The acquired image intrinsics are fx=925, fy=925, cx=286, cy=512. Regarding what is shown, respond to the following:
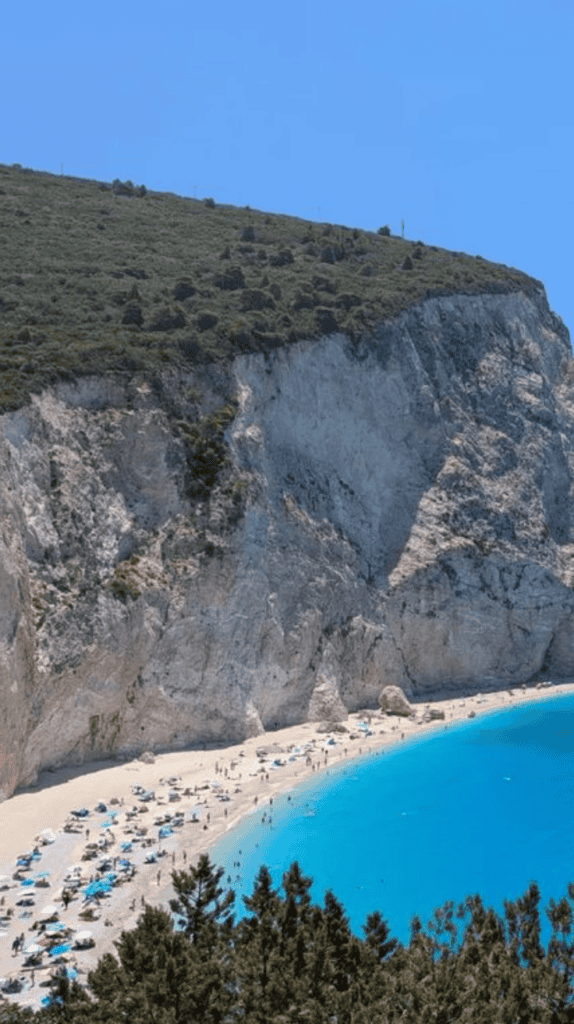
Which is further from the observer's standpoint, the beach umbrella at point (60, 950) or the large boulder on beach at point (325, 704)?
the large boulder on beach at point (325, 704)

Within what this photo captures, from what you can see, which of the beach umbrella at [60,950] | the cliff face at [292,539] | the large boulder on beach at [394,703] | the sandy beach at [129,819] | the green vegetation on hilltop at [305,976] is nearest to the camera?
the green vegetation on hilltop at [305,976]

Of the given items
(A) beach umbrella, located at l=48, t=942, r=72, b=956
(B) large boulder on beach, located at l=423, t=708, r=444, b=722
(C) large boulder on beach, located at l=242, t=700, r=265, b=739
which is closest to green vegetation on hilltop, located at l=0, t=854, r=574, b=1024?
(A) beach umbrella, located at l=48, t=942, r=72, b=956

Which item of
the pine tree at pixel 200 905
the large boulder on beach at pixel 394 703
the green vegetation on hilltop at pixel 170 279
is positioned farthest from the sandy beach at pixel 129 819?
the green vegetation on hilltop at pixel 170 279

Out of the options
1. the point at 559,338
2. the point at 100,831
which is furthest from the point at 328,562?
the point at 559,338

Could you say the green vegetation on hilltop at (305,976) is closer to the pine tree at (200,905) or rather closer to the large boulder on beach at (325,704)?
the pine tree at (200,905)

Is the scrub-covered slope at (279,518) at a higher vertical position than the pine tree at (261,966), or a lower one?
higher
